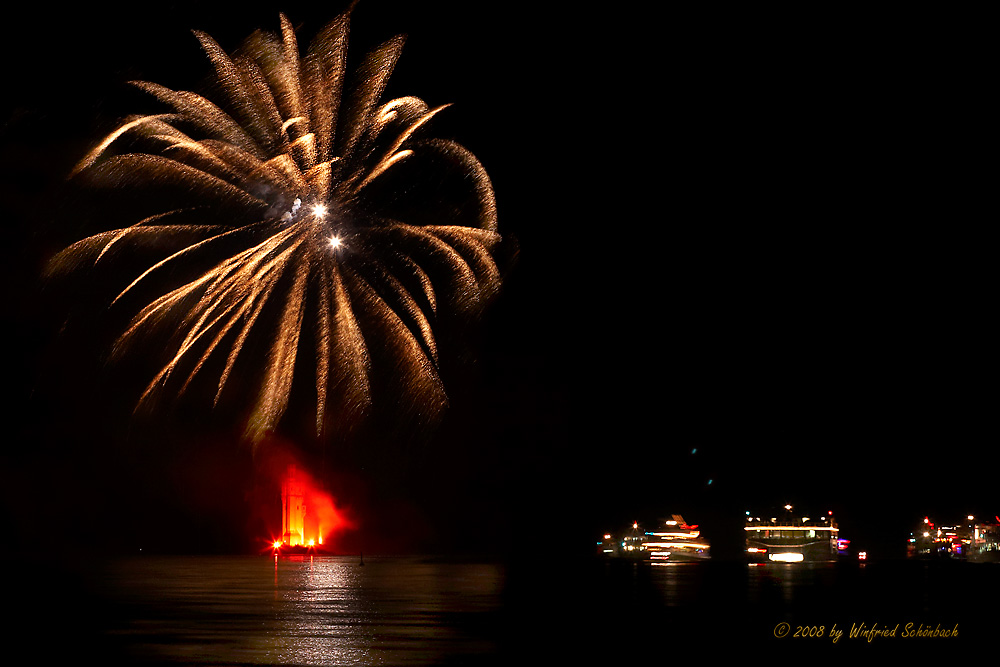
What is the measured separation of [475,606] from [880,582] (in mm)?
16597

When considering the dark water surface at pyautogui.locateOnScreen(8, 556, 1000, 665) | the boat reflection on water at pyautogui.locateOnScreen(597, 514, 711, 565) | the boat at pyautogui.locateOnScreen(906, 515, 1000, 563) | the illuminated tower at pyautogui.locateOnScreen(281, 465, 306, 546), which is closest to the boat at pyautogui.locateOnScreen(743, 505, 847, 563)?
the boat reflection on water at pyautogui.locateOnScreen(597, 514, 711, 565)

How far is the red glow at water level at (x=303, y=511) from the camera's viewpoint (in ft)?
207

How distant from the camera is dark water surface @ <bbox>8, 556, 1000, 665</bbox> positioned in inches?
554

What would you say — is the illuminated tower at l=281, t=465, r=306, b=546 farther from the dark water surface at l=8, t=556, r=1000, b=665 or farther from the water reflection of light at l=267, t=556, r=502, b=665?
the dark water surface at l=8, t=556, r=1000, b=665

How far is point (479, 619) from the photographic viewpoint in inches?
742

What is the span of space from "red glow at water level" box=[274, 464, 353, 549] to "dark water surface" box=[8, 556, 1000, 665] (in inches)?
1197

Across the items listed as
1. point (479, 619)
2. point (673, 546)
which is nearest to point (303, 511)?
point (673, 546)

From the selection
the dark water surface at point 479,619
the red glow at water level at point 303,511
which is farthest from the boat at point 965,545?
the dark water surface at point 479,619

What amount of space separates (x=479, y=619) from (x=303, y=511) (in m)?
47.8

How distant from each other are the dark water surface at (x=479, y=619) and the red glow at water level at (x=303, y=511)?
30399 mm

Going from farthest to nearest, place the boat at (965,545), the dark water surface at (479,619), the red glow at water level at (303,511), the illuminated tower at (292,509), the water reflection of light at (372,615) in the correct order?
the boat at (965,545) → the red glow at water level at (303,511) → the illuminated tower at (292,509) → the dark water surface at (479,619) → the water reflection of light at (372,615)

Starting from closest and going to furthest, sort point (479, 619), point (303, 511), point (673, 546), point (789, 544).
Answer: point (479, 619)
point (789, 544)
point (673, 546)
point (303, 511)

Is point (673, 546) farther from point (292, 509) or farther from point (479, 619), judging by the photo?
point (479, 619)

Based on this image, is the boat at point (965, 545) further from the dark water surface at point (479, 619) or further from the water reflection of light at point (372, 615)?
the water reflection of light at point (372, 615)
